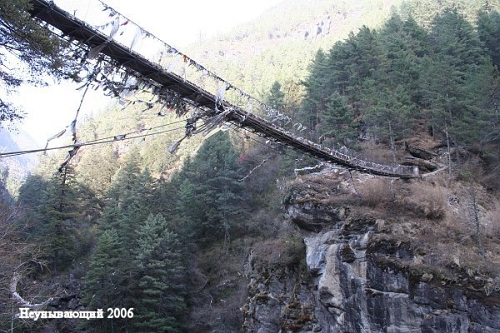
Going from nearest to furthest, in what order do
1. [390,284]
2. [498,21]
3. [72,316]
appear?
[390,284] → [72,316] → [498,21]

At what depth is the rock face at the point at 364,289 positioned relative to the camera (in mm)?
10621

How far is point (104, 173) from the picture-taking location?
130 feet

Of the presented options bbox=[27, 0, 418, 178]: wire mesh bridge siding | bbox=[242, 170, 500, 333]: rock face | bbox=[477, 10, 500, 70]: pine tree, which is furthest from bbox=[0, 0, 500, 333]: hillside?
bbox=[27, 0, 418, 178]: wire mesh bridge siding

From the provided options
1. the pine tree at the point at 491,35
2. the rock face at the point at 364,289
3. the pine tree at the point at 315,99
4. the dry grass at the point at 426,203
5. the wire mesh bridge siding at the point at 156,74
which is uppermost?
the pine tree at the point at 491,35

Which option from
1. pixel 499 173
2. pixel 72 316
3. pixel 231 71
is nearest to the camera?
pixel 499 173

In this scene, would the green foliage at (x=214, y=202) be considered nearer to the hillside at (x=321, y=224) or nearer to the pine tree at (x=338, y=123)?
the hillside at (x=321, y=224)

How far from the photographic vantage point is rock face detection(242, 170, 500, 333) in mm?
10621

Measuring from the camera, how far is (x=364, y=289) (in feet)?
38.3

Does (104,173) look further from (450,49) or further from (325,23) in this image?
(325,23)

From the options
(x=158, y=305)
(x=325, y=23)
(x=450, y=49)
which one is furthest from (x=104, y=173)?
(x=325, y=23)

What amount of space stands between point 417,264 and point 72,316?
17114mm

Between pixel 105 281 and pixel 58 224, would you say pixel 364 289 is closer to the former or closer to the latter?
pixel 105 281

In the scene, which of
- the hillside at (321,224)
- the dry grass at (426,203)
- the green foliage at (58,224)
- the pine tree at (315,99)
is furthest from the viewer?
the pine tree at (315,99)

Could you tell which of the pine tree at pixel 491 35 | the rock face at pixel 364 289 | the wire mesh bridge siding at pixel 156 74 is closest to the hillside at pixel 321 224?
the rock face at pixel 364 289
